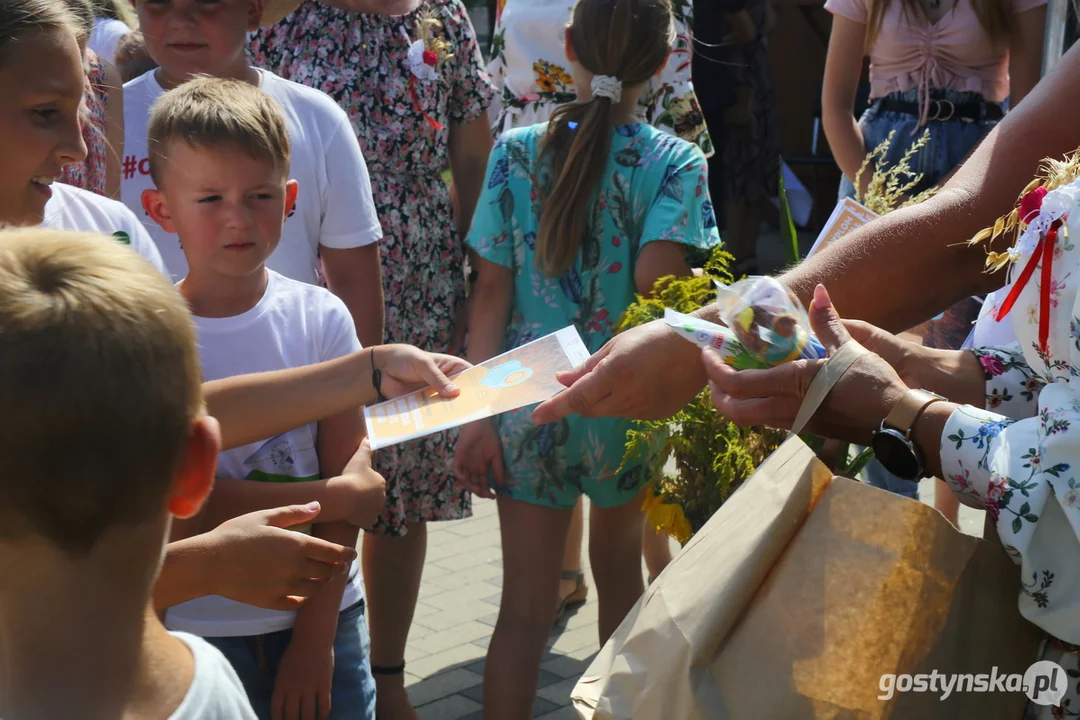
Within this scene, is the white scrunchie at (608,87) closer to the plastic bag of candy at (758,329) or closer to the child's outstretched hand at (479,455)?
the child's outstretched hand at (479,455)

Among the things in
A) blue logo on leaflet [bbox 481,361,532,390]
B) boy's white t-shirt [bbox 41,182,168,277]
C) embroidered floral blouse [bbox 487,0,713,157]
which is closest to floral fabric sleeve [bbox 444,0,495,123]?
embroidered floral blouse [bbox 487,0,713,157]

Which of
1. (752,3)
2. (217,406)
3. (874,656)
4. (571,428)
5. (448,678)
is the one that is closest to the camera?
(874,656)

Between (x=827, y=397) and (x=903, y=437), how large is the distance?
0.43 feet

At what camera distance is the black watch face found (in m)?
1.74

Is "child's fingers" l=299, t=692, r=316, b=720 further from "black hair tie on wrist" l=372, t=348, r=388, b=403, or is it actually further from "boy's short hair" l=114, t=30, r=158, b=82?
"boy's short hair" l=114, t=30, r=158, b=82

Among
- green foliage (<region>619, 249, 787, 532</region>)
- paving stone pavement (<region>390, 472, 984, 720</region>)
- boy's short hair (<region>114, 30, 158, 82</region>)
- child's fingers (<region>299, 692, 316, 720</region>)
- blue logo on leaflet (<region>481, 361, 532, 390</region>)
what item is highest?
boy's short hair (<region>114, 30, 158, 82</region>)

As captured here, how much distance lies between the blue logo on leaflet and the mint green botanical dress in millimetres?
985

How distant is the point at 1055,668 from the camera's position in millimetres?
1567

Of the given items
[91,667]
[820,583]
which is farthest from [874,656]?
[91,667]

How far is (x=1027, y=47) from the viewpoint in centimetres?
411

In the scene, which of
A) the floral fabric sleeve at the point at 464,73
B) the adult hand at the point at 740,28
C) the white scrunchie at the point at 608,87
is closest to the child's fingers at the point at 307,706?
the white scrunchie at the point at 608,87

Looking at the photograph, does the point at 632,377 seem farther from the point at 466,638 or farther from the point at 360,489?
the point at 466,638

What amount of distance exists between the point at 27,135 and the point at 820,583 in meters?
1.53

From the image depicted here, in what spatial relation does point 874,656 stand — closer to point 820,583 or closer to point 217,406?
point 820,583
